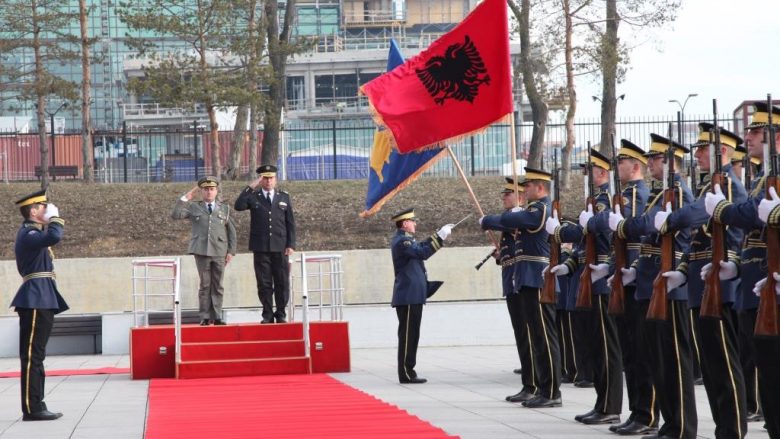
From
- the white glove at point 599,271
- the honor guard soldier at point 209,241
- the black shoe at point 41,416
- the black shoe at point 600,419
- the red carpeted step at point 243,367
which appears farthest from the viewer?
the honor guard soldier at point 209,241

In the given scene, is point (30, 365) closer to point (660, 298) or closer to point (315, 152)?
point (660, 298)

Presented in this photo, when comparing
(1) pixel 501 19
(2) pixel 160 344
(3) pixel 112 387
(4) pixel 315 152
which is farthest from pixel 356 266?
(4) pixel 315 152

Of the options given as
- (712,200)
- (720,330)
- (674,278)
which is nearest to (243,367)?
(674,278)

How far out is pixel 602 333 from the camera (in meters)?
9.45

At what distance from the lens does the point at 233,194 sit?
24453mm

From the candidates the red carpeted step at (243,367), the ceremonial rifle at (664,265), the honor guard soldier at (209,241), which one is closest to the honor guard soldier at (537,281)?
the ceremonial rifle at (664,265)

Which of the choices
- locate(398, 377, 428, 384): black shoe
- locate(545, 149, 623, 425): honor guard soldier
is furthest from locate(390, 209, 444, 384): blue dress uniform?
locate(545, 149, 623, 425): honor guard soldier

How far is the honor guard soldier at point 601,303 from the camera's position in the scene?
8781mm

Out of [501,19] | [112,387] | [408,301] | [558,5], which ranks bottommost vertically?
[112,387]

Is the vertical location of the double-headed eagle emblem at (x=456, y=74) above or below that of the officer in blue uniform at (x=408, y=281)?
above

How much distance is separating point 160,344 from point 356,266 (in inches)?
270

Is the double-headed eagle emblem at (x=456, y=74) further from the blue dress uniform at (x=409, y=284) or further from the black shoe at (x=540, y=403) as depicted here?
the black shoe at (x=540, y=403)

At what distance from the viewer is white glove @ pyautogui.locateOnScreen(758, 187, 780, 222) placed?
Answer: 20.0ft

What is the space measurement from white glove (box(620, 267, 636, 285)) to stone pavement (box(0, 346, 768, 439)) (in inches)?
40.3
